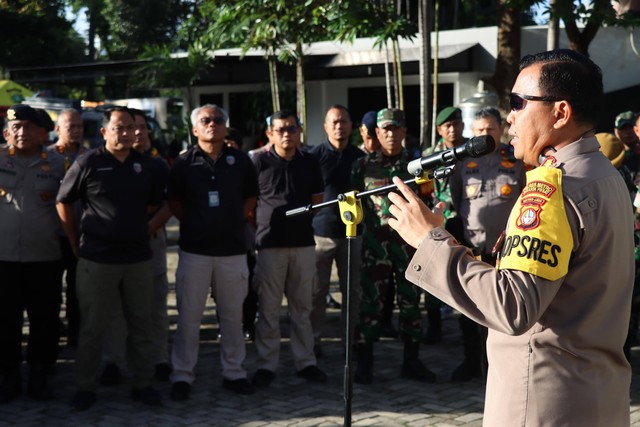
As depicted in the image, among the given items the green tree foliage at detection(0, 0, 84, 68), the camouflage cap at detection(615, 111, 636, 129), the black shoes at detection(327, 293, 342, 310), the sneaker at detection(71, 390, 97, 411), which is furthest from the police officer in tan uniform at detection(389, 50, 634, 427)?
the green tree foliage at detection(0, 0, 84, 68)

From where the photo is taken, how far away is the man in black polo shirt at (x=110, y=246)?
6109mm

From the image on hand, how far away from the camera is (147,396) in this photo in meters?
6.21

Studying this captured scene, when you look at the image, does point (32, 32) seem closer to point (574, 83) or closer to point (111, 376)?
point (111, 376)

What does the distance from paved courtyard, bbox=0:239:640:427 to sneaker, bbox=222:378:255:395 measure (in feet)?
0.21

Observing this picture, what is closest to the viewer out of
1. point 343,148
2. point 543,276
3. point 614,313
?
point 543,276

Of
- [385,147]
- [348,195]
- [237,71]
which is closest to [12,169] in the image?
[385,147]

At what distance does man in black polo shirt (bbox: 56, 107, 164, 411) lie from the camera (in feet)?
20.0

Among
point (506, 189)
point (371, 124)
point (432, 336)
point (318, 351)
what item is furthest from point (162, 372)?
point (506, 189)

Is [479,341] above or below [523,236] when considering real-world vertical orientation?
below

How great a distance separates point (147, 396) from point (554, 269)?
4.47 metres

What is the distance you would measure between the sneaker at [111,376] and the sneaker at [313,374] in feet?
4.63

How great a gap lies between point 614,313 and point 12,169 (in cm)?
512

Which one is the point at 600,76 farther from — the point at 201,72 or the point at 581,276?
the point at 201,72

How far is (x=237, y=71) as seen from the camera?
2170 cm
